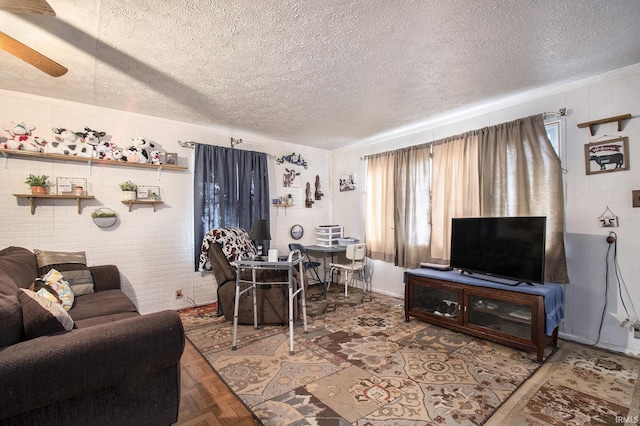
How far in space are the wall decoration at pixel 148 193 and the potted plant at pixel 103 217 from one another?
1.09 feet

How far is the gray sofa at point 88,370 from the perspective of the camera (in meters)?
1.14

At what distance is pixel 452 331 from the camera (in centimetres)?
299

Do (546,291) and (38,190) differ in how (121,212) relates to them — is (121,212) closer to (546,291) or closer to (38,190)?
(38,190)

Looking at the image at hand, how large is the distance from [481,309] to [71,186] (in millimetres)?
4369

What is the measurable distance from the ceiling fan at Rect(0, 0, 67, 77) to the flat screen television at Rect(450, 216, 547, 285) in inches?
138

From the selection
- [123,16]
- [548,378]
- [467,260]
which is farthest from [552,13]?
[123,16]

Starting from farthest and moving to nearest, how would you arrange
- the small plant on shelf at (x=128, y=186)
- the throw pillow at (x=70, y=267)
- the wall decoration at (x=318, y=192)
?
the wall decoration at (x=318, y=192) < the small plant on shelf at (x=128, y=186) < the throw pillow at (x=70, y=267)

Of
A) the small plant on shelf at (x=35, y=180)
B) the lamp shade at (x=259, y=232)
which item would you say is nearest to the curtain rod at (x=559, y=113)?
the lamp shade at (x=259, y=232)

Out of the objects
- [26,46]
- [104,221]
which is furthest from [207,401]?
[104,221]

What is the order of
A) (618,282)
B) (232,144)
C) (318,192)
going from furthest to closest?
(318,192) < (232,144) < (618,282)

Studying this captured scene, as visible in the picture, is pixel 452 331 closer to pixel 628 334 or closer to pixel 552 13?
pixel 628 334

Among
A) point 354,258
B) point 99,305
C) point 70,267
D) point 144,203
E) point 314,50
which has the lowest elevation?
point 99,305

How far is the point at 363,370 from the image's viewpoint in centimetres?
226

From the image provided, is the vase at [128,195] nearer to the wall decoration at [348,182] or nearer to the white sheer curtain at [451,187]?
the wall decoration at [348,182]
